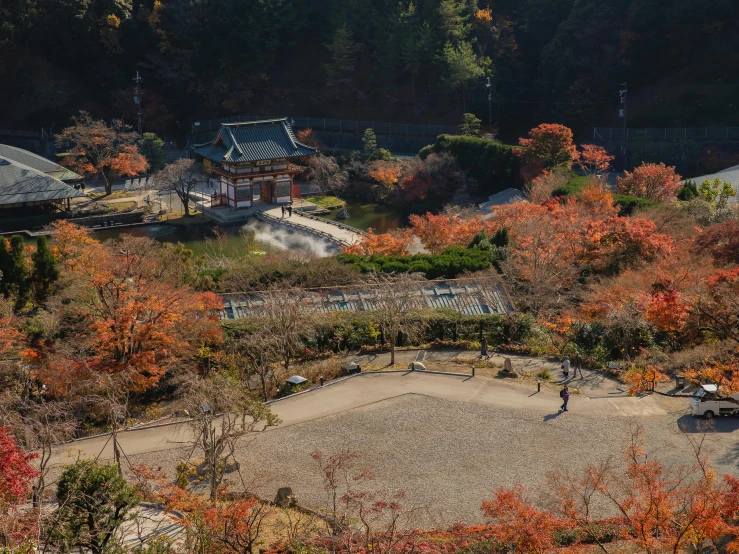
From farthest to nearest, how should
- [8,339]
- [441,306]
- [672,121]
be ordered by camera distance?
[672,121], [441,306], [8,339]

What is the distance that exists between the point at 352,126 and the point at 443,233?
25.7 m

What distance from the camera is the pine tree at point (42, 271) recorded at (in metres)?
28.7

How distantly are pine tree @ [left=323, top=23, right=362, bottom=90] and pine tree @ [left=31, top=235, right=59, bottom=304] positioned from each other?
1476 inches

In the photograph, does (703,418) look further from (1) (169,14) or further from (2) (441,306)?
(1) (169,14)

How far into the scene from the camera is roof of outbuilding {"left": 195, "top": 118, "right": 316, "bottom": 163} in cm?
4869

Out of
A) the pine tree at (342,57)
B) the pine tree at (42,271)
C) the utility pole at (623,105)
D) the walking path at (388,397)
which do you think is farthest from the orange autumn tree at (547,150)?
the pine tree at (42,271)

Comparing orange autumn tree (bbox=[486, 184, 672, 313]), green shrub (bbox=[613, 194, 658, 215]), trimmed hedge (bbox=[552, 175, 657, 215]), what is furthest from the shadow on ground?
green shrub (bbox=[613, 194, 658, 215])

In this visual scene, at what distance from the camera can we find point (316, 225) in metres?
45.6

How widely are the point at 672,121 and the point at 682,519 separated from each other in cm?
4389

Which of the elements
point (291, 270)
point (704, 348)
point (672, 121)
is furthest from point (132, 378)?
point (672, 121)

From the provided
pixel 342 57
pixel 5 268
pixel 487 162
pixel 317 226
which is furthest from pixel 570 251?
pixel 342 57

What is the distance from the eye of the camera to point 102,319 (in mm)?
24625

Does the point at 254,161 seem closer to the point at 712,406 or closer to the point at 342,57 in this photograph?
the point at 342,57

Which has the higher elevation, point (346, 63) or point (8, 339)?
point (346, 63)
